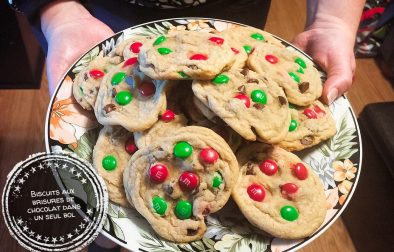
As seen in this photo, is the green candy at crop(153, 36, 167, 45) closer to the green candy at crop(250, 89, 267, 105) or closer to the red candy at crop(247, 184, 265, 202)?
the green candy at crop(250, 89, 267, 105)

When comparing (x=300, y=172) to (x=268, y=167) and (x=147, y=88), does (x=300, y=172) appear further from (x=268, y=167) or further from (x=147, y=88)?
(x=147, y=88)

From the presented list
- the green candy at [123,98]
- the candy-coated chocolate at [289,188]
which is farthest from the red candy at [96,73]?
the candy-coated chocolate at [289,188]

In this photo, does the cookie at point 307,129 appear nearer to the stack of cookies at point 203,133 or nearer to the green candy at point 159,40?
the stack of cookies at point 203,133

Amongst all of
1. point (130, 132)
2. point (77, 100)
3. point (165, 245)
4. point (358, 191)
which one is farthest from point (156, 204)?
point (358, 191)

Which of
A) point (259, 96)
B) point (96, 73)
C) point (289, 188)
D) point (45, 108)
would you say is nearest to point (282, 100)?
point (259, 96)

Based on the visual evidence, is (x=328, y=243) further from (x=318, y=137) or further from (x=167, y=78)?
(x=167, y=78)
